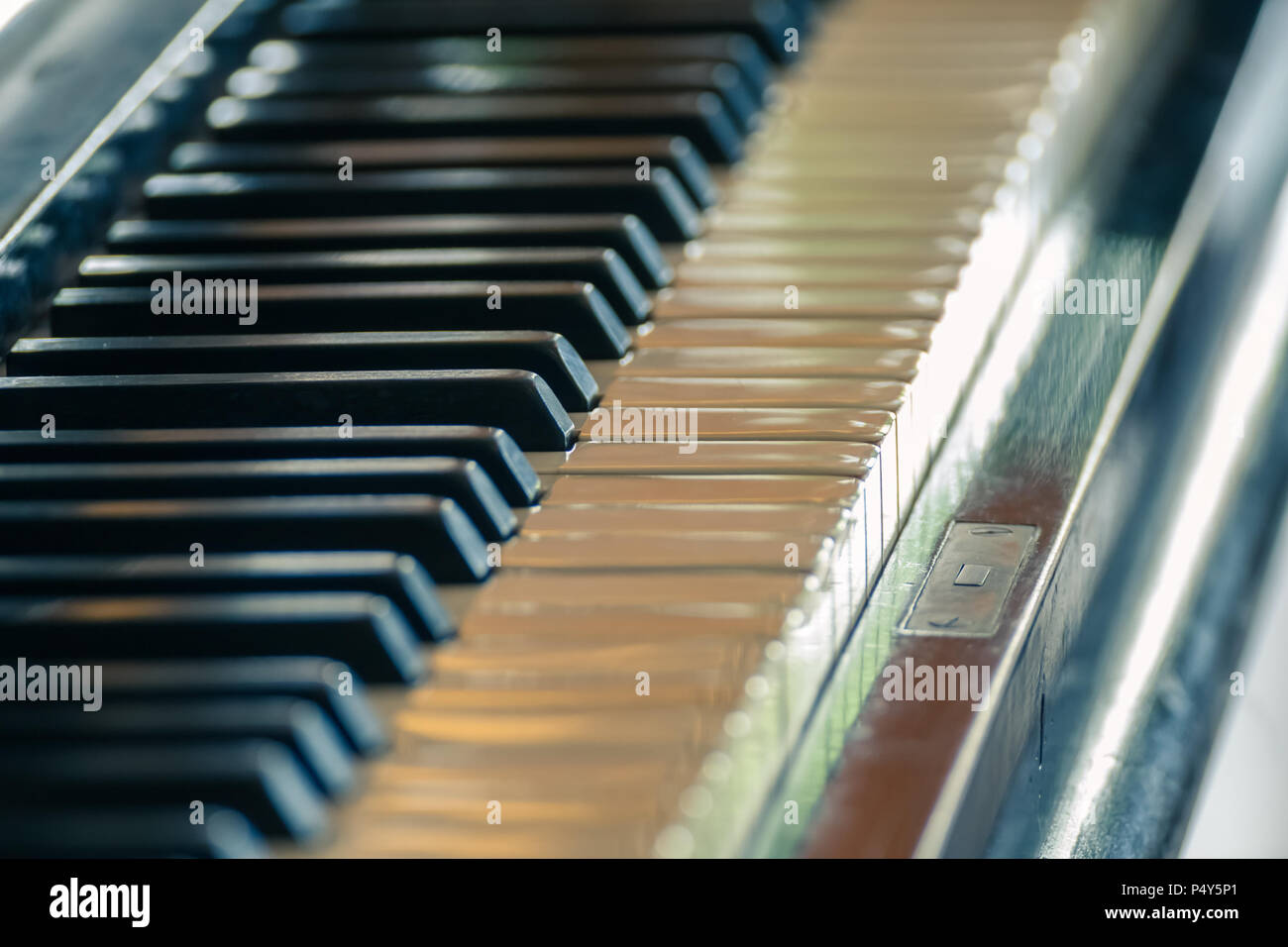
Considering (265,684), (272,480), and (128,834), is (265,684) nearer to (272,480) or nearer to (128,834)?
(128,834)

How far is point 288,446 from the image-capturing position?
1.43 metres

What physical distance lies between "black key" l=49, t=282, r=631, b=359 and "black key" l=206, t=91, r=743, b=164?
394 millimetres

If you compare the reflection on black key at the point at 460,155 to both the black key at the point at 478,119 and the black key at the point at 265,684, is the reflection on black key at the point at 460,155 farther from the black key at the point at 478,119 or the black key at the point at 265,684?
the black key at the point at 265,684

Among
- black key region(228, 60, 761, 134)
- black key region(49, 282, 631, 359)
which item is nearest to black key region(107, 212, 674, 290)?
black key region(49, 282, 631, 359)

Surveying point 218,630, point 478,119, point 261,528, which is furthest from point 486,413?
point 478,119

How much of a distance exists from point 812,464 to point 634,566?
0.68 feet

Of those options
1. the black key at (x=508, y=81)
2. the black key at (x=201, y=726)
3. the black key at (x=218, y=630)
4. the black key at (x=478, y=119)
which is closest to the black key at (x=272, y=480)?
the black key at (x=218, y=630)

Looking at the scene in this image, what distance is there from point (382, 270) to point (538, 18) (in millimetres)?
685

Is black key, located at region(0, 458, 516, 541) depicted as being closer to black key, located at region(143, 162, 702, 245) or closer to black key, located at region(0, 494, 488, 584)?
black key, located at region(0, 494, 488, 584)

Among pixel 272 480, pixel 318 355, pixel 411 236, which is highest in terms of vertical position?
pixel 411 236

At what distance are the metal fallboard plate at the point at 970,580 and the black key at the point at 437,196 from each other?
566 mm

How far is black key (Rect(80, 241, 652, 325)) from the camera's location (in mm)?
1701
